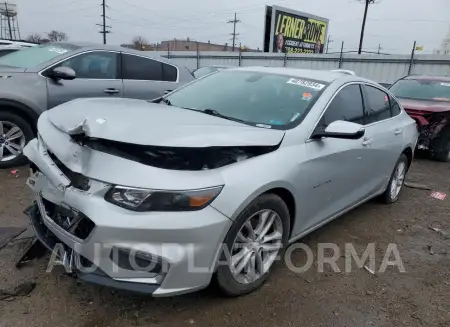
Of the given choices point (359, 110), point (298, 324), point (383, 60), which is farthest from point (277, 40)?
point (298, 324)

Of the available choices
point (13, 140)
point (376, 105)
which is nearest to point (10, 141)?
point (13, 140)

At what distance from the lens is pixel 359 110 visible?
3.75 metres

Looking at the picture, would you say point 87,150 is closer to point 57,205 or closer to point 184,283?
point 57,205

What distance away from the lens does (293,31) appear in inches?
1250

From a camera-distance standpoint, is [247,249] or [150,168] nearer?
[150,168]

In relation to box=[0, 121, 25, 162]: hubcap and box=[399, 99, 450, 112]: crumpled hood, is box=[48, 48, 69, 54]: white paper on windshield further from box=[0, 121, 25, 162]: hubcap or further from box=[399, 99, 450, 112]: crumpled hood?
box=[399, 99, 450, 112]: crumpled hood

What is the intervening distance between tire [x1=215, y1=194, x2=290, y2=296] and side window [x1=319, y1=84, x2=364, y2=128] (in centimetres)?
86

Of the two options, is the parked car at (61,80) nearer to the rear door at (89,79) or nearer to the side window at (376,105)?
the rear door at (89,79)

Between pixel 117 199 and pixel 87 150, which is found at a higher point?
pixel 87 150

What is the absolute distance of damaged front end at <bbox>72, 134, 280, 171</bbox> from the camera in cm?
215

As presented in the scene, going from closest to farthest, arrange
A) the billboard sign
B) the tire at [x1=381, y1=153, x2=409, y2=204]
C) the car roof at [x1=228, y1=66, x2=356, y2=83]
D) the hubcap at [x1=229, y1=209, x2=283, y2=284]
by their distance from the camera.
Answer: the hubcap at [x1=229, y1=209, x2=283, y2=284]
the car roof at [x1=228, y1=66, x2=356, y2=83]
the tire at [x1=381, y1=153, x2=409, y2=204]
the billboard sign

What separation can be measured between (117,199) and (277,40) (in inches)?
1179

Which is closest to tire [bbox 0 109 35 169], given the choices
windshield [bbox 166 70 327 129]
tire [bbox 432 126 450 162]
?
windshield [bbox 166 70 327 129]

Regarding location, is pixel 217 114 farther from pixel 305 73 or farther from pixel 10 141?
pixel 10 141
